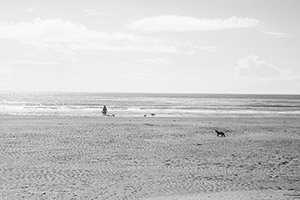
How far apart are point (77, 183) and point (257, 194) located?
6.18m

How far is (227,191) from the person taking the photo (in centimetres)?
1127

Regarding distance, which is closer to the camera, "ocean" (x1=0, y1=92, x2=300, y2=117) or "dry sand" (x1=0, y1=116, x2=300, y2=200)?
"dry sand" (x1=0, y1=116, x2=300, y2=200)

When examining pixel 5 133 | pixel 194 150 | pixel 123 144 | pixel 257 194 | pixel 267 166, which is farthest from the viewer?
pixel 5 133

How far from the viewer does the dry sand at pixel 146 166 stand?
1102 centimetres

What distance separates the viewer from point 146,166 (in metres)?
14.7

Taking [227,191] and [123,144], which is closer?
[227,191]

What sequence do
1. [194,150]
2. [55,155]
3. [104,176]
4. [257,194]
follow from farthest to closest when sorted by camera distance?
[194,150], [55,155], [104,176], [257,194]

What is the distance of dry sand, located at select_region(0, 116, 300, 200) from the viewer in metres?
11.0

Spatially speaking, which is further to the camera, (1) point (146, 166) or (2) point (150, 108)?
(2) point (150, 108)

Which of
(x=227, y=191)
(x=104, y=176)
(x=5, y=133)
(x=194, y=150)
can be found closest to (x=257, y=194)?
(x=227, y=191)

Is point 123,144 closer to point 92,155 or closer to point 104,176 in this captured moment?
point 92,155

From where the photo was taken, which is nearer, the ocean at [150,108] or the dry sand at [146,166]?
the dry sand at [146,166]

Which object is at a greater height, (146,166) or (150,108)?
(150,108)

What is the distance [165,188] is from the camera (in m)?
11.5
